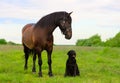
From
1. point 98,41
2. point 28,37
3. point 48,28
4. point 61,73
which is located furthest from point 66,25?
point 98,41

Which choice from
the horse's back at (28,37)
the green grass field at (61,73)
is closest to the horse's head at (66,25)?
the green grass field at (61,73)

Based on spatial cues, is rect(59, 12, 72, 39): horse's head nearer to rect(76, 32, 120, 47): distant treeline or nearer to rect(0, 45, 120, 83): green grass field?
rect(0, 45, 120, 83): green grass field

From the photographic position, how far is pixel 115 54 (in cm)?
2927

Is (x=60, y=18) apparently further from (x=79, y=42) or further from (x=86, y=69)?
(x=79, y=42)

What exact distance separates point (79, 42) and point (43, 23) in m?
31.4

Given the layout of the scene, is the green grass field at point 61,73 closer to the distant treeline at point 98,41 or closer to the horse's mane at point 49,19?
the horse's mane at point 49,19

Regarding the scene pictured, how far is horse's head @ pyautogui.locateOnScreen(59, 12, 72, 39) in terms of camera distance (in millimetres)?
15219

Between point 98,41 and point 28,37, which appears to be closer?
point 28,37

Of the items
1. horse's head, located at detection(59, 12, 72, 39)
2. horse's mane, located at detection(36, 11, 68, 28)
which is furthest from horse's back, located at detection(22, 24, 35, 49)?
horse's head, located at detection(59, 12, 72, 39)

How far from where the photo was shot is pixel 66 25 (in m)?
15.3

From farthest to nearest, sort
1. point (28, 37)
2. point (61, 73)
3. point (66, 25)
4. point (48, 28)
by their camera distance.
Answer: point (61, 73), point (28, 37), point (48, 28), point (66, 25)

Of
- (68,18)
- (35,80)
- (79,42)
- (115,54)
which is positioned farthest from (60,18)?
(79,42)

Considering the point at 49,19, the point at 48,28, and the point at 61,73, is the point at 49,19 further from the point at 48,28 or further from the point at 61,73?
the point at 61,73

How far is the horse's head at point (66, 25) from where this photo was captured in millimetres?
15219
